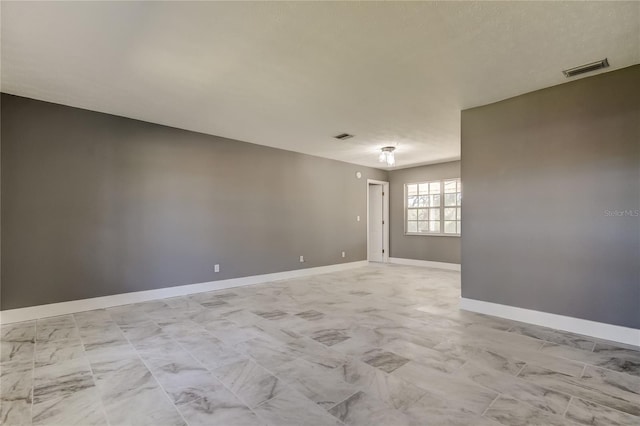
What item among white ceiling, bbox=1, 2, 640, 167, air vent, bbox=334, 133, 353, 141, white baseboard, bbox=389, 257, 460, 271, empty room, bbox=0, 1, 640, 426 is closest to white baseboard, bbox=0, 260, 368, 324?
empty room, bbox=0, 1, 640, 426

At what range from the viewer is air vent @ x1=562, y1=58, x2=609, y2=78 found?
279 centimetres

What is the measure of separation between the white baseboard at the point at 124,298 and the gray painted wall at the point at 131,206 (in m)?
0.08

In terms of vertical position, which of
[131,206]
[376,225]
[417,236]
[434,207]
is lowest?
[417,236]

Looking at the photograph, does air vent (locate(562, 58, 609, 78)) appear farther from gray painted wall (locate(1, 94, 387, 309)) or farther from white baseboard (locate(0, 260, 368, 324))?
white baseboard (locate(0, 260, 368, 324))

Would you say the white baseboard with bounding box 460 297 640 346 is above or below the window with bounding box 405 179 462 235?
below

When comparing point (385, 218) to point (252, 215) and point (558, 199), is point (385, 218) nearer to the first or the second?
point (252, 215)

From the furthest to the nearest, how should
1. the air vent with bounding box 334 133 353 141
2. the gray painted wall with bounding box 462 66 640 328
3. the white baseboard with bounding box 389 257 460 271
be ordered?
the white baseboard with bounding box 389 257 460 271 < the air vent with bounding box 334 133 353 141 < the gray painted wall with bounding box 462 66 640 328

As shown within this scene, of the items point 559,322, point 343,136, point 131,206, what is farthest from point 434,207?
point 131,206

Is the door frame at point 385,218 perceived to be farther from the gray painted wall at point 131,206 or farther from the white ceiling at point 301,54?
the white ceiling at point 301,54

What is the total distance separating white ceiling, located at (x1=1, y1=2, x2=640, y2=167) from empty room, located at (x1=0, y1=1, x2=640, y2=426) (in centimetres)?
2

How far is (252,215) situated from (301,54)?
11.6 ft

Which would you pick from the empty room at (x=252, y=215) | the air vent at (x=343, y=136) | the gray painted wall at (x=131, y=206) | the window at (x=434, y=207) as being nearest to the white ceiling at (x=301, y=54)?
the empty room at (x=252, y=215)

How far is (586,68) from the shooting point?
288 centimetres

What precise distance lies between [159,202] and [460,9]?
4.45m
